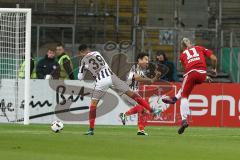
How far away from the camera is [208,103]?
79.9 feet

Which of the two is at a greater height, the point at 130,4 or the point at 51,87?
the point at 130,4

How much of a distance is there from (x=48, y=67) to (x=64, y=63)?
0.74 metres

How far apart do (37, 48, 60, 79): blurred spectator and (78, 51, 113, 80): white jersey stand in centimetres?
640

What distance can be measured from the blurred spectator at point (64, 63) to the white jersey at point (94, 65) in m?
5.89

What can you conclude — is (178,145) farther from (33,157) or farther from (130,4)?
(130,4)

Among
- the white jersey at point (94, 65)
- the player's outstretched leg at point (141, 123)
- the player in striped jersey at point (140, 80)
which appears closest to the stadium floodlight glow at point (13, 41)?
the player in striped jersey at point (140, 80)

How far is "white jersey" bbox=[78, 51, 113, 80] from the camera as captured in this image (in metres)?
18.2

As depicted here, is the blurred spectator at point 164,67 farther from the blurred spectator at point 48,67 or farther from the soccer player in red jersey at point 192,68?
the soccer player in red jersey at point 192,68

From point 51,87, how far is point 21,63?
1392 millimetres

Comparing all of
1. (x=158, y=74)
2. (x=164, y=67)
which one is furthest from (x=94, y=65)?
(x=164, y=67)

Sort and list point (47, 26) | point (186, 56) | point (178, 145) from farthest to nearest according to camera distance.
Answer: point (47, 26) → point (186, 56) → point (178, 145)

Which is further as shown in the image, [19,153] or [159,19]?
[159,19]

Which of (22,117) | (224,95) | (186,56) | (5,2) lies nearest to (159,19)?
(5,2)

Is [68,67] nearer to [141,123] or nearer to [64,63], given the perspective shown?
[64,63]
